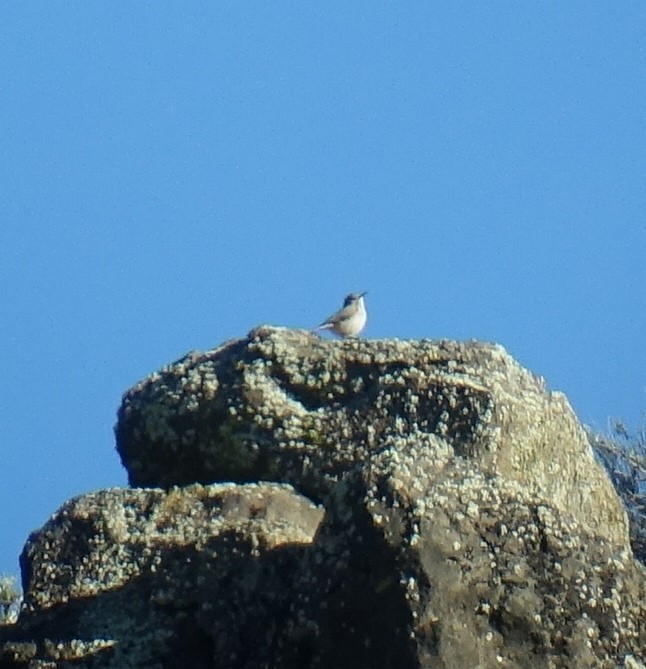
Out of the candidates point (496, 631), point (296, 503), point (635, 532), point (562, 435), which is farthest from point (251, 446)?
point (635, 532)

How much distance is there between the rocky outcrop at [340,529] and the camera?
425cm

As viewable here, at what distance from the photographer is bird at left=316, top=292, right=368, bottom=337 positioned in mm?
19133

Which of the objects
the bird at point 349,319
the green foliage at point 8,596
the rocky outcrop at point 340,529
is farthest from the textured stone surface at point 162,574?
the bird at point 349,319

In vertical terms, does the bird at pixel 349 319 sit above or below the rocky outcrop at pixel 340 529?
above

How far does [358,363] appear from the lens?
19.0 feet

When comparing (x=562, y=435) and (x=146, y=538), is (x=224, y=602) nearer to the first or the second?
(x=146, y=538)

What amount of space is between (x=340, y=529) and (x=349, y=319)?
50.0 feet

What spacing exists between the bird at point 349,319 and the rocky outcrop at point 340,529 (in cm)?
1276

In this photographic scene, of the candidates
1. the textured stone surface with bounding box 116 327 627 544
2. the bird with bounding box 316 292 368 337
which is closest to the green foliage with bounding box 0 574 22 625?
the textured stone surface with bounding box 116 327 627 544

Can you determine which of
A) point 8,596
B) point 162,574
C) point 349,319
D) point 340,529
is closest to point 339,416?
point 162,574

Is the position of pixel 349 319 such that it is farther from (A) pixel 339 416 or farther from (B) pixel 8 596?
(A) pixel 339 416

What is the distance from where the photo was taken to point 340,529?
446 cm

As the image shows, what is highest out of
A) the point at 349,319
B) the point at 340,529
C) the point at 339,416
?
the point at 349,319

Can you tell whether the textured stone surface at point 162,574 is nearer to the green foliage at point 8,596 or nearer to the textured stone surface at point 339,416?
the textured stone surface at point 339,416
